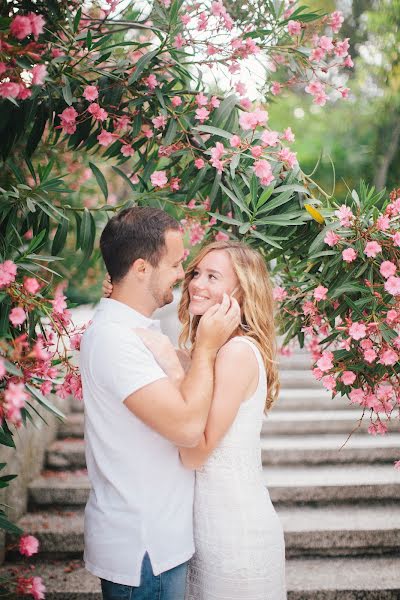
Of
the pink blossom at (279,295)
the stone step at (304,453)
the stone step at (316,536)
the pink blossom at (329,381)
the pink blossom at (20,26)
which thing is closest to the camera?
the pink blossom at (20,26)

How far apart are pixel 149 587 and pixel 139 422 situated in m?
0.43

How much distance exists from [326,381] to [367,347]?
0.21 meters

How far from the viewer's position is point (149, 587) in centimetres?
161

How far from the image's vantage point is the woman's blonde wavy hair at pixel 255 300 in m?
2.02

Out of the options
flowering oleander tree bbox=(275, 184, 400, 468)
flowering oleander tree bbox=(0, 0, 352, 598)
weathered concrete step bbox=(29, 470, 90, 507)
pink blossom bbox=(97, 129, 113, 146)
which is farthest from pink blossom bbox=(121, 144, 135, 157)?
weathered concrete step bbox=(29, 470, 90, 507)

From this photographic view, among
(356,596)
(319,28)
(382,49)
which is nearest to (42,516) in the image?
(356,596)

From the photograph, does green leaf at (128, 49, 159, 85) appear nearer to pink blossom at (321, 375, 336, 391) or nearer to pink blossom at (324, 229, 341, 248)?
pink blossom at (324, 229, 341, 248)

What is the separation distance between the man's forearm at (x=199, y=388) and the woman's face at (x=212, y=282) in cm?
38

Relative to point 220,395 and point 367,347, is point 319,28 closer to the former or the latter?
point 367,347

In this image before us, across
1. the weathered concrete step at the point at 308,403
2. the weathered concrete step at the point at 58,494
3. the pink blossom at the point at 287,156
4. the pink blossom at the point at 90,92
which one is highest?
the pink blossom at the point at 90,92

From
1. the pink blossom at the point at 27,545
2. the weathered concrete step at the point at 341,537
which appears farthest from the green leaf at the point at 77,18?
the weathered concrete step at the point at 341,537

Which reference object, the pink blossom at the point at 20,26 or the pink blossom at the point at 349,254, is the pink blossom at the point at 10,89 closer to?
the pink blossom at the point at 20,26

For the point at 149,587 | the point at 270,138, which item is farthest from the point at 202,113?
the point at 149,587

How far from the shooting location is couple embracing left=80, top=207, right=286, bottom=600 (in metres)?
1.60
